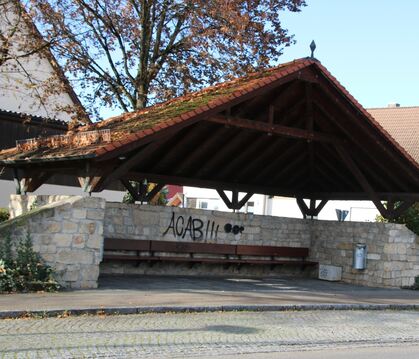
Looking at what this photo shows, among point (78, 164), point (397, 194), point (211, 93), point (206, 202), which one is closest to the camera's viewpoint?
point (78, 164)

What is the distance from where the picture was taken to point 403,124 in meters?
37.7

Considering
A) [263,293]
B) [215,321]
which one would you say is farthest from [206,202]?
[215,321]

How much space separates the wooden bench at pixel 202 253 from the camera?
14734 mm

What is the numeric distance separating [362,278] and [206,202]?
75.6ft

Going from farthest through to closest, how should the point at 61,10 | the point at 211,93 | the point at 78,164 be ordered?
the point at 61,10 < the point at 211,93 < the point at 78,164

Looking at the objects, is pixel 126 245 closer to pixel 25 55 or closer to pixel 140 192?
Answer: pixel 140 192

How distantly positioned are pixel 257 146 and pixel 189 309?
24.5ft

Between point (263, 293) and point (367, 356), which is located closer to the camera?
point (367, 356)

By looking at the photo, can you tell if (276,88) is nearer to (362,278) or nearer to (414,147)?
(362,278)

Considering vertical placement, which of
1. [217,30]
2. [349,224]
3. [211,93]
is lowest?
[349,224]

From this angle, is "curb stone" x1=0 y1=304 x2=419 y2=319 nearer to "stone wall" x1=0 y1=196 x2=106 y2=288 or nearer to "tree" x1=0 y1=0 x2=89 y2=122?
"stone wall" x1=0 y1=196 x2=106 y2=288

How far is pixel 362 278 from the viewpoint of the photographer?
56.0ft

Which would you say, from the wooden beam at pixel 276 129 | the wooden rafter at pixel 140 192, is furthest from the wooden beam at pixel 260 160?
the wooden rafter at pixel 140 192

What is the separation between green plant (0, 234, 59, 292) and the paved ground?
1.22 ft
